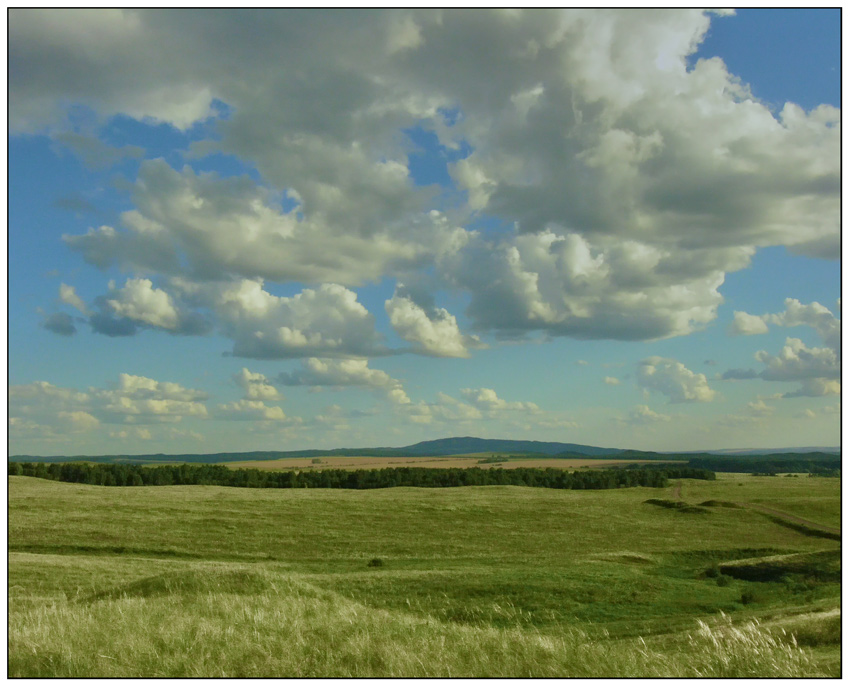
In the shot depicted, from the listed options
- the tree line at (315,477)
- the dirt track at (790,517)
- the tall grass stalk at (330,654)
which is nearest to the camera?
the tall grass stalk at (330,654)

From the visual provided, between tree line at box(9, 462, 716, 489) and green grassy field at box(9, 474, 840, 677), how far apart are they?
23.1 meters

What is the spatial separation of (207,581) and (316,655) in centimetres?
1466

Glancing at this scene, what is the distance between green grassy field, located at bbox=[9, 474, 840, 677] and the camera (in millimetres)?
11430

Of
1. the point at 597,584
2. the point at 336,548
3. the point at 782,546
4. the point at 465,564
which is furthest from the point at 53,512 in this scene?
the point at 782,546

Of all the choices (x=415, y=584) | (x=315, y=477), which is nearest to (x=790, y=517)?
(x=415, y=584)

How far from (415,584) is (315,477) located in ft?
334

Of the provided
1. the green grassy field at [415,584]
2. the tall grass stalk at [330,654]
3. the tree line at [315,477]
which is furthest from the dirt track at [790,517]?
the tall grass stalk at [330,654]

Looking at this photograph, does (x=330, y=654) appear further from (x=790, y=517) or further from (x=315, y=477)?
(x=315, y=477)

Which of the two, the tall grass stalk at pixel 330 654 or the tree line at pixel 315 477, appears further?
the tree line at pixel 315 477

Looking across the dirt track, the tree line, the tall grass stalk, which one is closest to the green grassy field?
the tall grass stalk

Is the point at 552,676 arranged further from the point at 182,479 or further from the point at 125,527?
the point at 182,479

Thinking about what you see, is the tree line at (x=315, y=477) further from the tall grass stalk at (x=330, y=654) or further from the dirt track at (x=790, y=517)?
the tall grass stalk at (x=330, y=654)

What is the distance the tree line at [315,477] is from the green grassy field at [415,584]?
75.9 ft

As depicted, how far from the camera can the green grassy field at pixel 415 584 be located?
1143 centimetres
